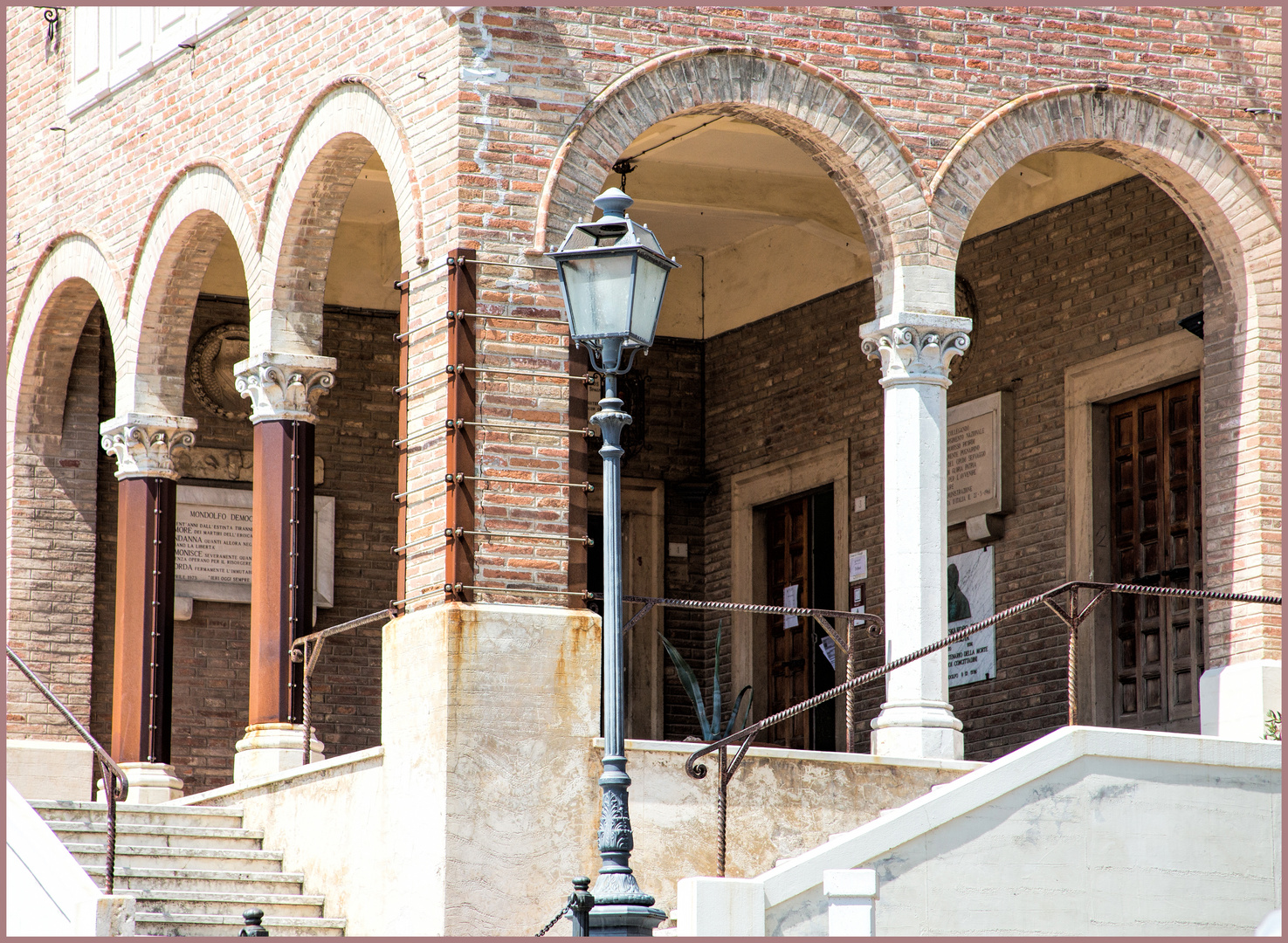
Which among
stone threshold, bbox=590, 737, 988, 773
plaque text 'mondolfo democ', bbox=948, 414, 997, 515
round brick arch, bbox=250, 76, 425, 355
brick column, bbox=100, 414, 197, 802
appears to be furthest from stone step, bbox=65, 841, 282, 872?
plaque text 'mondolfo democ', bbox=948, 414, 997, 515

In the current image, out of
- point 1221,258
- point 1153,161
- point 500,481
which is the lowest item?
point 500,481

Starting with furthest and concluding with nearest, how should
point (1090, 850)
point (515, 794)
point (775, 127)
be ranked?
point (775, 127) → point (515, 794) → point (1090, 850)

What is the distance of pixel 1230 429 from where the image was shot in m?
12.6

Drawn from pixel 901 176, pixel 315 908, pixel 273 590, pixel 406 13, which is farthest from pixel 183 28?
pixel 315 908

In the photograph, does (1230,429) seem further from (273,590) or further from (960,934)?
(273,590)

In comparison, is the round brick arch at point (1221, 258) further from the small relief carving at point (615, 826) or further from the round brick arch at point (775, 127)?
the small relief carving at point (615, 826)

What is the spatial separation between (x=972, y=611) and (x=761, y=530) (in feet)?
8.75

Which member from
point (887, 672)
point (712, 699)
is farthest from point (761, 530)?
point (887, 672)

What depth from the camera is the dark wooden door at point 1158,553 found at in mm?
13930

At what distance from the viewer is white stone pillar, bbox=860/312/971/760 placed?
11680mm

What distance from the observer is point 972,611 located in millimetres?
15297

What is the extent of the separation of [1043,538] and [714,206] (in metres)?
3.50

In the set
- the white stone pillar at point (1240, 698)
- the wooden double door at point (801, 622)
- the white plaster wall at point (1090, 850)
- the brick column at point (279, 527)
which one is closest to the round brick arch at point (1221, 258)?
the white stone pillar at point (1240, 698)

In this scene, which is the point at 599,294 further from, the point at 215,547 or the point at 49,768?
the point at 215,547
